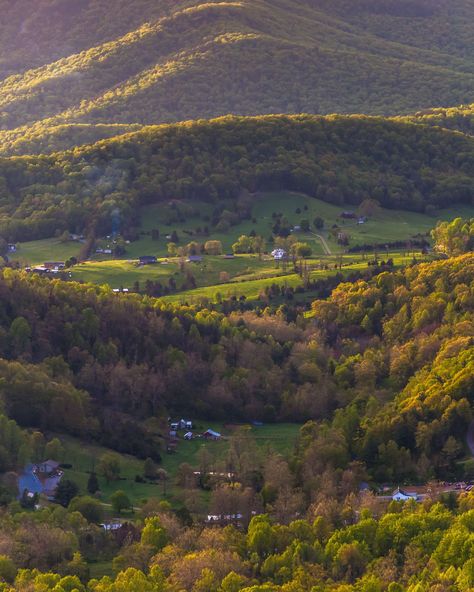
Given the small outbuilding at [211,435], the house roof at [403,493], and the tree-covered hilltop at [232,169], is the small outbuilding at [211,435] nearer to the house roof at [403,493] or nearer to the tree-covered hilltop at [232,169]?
the house roof at [403,493]

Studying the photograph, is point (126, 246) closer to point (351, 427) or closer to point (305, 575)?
point (351, 427)

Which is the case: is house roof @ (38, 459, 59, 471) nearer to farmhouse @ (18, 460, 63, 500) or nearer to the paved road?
farmhouse @ (18, 460, 63, 500)

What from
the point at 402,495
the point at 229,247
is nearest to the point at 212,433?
the point at 402,495

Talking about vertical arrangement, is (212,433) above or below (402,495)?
below

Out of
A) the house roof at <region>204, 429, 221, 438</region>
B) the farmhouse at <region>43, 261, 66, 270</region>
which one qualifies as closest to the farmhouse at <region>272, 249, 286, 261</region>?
the farmhouse at <region>43, 261, 66, 270</region>

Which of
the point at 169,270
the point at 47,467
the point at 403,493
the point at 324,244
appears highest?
the point at 47,467

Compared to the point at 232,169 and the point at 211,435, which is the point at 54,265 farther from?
the point at 211,435

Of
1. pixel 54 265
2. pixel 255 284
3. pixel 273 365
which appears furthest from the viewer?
pixel 54 265
